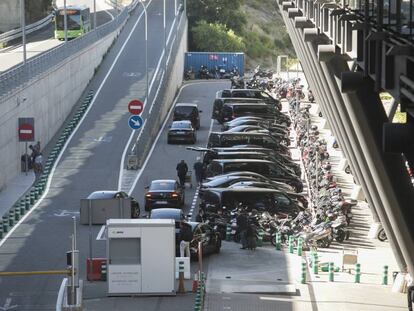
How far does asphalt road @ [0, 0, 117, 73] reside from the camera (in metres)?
68.8

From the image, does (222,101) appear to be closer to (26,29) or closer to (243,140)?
(243,140)

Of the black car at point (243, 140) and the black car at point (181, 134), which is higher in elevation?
the black car at point (243, 140)

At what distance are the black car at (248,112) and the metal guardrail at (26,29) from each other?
23648mm

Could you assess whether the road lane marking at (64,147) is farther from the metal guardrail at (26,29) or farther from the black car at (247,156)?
the metal guardrail at (26,29)

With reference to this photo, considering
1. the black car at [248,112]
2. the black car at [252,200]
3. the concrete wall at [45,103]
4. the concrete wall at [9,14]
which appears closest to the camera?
the black car at [252,200]

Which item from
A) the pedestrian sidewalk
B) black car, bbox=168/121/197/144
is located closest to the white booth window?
the pedestrian sidewalk

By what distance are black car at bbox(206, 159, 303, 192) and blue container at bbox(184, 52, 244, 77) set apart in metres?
44.0

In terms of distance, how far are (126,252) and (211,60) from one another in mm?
61693

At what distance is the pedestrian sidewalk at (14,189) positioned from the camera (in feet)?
139

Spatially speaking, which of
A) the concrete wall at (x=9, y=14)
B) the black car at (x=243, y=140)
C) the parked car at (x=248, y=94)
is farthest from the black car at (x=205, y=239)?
the concrete wall at (x=9, y=14)

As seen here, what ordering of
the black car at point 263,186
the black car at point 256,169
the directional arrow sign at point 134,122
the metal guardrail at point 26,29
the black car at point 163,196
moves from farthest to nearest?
1. the metal guardrail at point 26,29
2. the directional arrow sign at point 134,122
3. the black car at point 256,169
4. the black car at point 163,196
5. the black car at point 263,186

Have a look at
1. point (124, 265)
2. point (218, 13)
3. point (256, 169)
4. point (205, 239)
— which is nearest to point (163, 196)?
point (256, 169)

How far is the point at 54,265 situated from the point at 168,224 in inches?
185

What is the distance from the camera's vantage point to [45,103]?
181 ft
